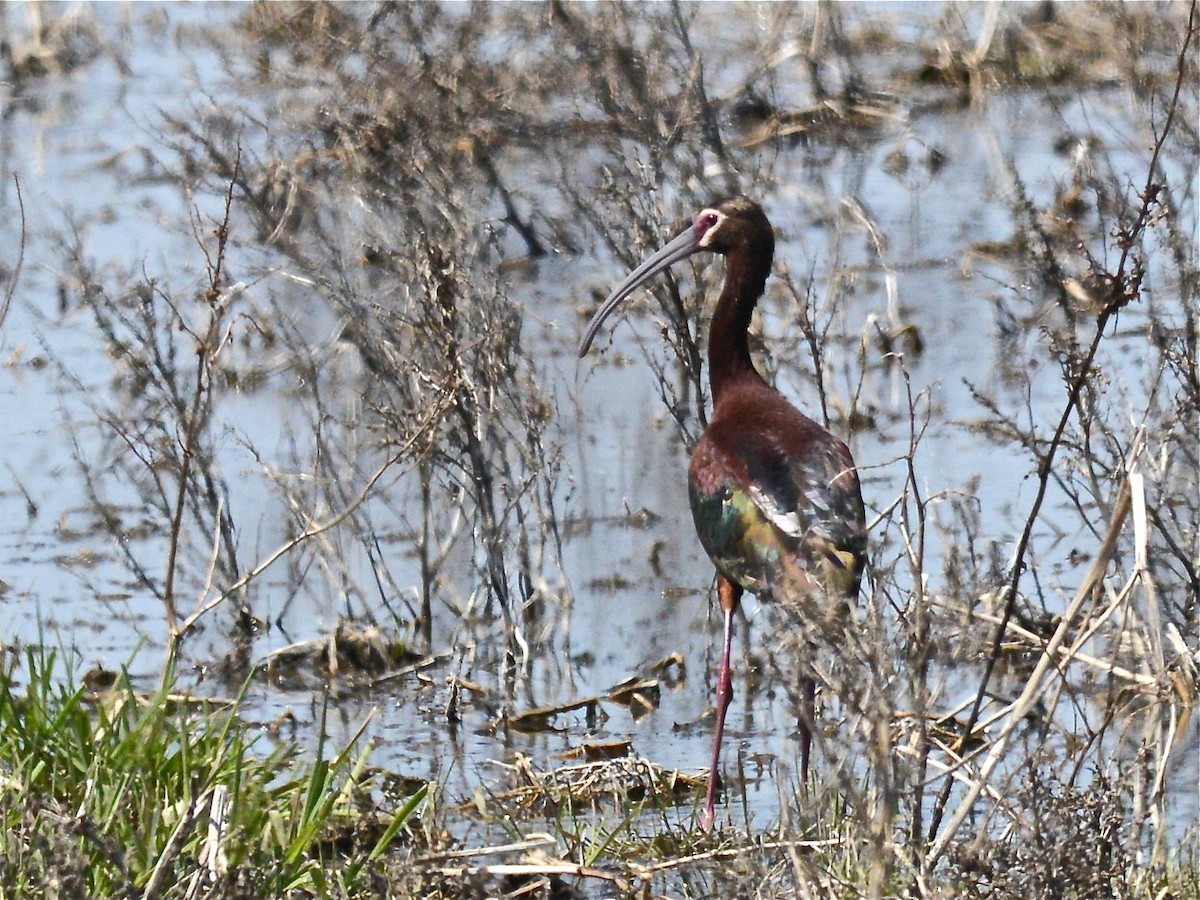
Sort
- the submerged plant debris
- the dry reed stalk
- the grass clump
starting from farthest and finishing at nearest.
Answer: the submerged plant debris → the grass clump → the dry reed stalk

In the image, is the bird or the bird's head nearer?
the bird

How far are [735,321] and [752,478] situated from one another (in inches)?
30.1

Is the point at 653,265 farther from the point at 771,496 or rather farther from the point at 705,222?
the point at 771,496

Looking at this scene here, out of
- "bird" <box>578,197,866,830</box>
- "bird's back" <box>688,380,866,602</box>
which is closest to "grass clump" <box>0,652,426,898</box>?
"bird" <box>578,197,866,830</box>

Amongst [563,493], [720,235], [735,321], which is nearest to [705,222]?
[720,235]

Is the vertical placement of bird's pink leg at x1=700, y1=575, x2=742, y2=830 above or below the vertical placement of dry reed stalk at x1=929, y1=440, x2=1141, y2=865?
above

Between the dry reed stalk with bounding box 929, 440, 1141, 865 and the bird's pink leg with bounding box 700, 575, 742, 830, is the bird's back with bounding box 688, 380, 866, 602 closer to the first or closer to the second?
the bird's pink leg with bounding box 700, 575, 742, 830

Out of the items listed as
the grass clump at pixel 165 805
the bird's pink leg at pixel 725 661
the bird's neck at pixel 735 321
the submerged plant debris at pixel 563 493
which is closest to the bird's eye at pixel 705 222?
the bird's neck at pixel 735 321

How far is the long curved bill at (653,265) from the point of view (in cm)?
680

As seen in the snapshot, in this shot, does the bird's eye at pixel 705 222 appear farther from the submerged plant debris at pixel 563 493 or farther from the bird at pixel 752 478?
the submerged plant debris at pixel 563 493

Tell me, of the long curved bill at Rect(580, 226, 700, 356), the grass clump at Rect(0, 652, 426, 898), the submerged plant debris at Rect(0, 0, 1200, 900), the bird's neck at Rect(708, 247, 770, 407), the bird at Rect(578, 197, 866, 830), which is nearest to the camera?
the grass clump at Rect(0, 652, 426, 898)

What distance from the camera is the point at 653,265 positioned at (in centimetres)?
688

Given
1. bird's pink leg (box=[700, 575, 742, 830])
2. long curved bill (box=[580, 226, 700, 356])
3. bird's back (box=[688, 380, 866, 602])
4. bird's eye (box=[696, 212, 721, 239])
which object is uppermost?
bird's eye (box=[696, 212, 721, 239])

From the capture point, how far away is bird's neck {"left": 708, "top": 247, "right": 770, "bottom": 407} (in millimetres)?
6555
